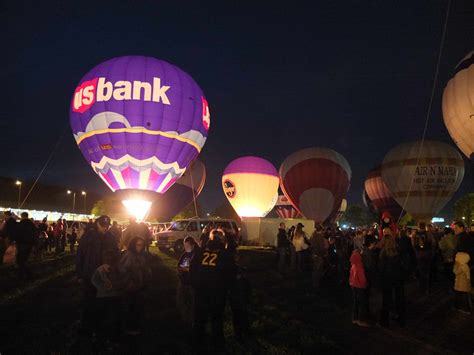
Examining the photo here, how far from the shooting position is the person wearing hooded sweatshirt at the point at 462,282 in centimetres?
772

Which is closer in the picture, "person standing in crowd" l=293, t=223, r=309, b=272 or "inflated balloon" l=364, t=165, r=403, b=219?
"person standing in crowd" l=293, t=223, r=309, b=272

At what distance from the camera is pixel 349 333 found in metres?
6.29

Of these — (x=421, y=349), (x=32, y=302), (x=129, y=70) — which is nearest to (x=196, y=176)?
(x=129, y=70)

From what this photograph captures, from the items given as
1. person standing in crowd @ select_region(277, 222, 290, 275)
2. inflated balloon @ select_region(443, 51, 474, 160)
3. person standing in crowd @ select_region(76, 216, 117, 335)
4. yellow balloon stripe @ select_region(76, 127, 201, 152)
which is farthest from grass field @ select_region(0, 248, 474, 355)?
inflated balloon @ select_region(443, 51, 474, 160)

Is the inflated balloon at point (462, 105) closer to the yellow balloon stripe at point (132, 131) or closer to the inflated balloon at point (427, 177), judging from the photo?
the inflated balloon at point (427, 177)

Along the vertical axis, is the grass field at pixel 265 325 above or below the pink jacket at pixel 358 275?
below

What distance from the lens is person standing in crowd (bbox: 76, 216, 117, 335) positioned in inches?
225

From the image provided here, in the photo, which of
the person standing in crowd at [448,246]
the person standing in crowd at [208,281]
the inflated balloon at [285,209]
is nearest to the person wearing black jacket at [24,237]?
the person standing in crowd at [208,281]

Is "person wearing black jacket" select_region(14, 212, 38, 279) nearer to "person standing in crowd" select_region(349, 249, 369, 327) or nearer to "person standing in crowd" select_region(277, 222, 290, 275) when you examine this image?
"person standing in crowd" select_region(349, 249, 369, 327)

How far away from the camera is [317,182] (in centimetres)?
3303

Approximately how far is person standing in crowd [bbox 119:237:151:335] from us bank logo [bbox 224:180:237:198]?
30342 millimetres

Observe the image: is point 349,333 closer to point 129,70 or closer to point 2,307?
point 2,307

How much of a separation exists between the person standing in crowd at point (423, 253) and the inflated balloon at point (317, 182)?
22.5 m

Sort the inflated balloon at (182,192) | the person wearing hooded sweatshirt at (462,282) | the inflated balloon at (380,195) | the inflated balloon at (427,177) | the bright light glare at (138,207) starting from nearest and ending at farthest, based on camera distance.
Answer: the person wearing hooded sweatshirt at (462,282) < the bright light glare at (138,207) < the inflated balloon at (427,177) < the inflated balloon at (182,192) < the inflated balloon at (380,195)
